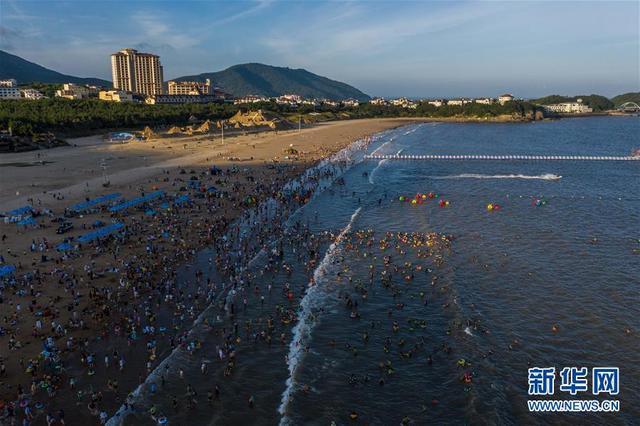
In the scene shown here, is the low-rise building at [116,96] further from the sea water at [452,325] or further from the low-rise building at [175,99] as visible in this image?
the sea water at [452,325]

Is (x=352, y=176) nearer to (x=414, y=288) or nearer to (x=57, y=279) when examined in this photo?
(x=414, y=288)

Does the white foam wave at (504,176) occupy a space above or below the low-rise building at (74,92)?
below

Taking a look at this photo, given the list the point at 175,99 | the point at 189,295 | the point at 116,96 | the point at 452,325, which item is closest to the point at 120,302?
the point at 189,295

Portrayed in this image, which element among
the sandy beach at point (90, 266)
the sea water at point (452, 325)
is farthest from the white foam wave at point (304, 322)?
the sandy beach at point (90, 266)

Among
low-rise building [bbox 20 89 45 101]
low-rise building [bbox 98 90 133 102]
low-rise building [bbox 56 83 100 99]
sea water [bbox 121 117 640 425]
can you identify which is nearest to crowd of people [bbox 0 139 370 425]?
sea water [bbox 121 117 640 425]

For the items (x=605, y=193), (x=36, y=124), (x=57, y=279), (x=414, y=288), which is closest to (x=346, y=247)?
(x=414, y=288)

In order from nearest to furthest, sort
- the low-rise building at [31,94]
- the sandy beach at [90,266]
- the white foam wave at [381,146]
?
the sandy beach at [90,266], the white foam wave at [381,146], the low-rise building at [31,94]
